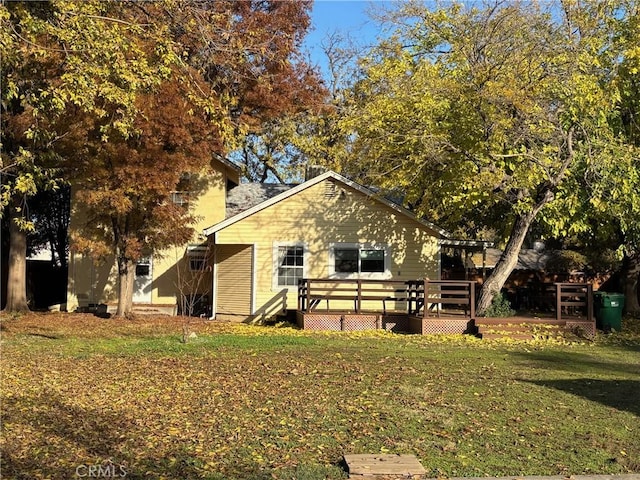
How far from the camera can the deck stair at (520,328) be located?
15.3 metres

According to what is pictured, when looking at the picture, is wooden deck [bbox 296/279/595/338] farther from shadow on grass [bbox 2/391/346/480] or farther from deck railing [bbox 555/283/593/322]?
shadow on grass [bbox 2/391/346/480]

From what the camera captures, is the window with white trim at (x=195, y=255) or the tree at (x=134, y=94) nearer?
the tree at (x=134, y=94)

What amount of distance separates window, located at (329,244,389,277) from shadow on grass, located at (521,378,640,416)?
1025cm

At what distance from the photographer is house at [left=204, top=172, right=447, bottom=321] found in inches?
773

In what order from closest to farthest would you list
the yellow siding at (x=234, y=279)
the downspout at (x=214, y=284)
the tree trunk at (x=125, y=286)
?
the tree trunk at (x=125, y=286), the yellow siding at (x=234, y=279), the downspout at (x=214, y=284)

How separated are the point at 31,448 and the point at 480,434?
4595 millimetres

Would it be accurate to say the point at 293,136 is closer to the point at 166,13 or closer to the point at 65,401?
the point at 166,13

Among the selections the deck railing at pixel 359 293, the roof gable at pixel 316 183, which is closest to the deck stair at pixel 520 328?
the deck railing at pixel 359 293

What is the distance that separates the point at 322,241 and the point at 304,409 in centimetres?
1255

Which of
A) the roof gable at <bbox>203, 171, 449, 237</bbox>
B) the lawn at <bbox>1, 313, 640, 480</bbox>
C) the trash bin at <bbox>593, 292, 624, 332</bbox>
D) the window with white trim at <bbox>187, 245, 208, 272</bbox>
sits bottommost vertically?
the lawn at <bbox>1, 313, 640, 480</bbox>

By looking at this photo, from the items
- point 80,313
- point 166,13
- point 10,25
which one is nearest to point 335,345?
point 166,13

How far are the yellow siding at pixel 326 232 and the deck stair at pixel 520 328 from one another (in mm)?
3986

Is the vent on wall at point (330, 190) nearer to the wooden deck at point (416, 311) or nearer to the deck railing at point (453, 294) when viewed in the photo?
the wooden deck at point (416, 311)
